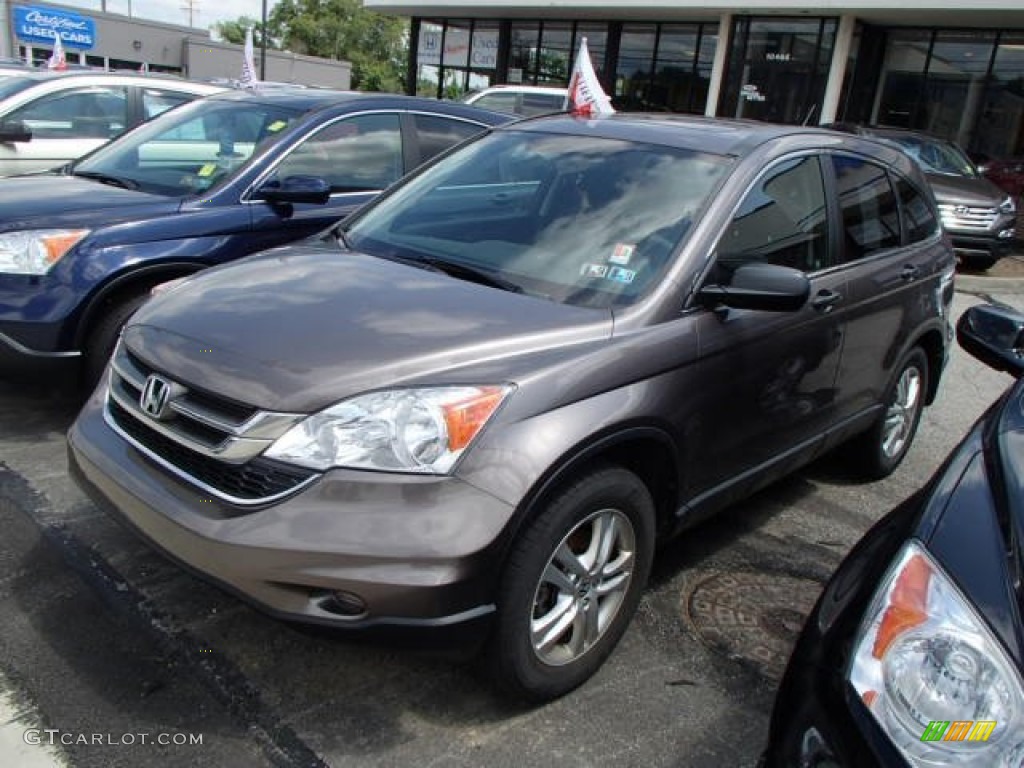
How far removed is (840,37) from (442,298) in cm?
1929

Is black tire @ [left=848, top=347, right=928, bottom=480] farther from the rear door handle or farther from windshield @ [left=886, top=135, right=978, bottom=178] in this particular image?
windshield @ [left=886, top=135, right=978, bottom=178]

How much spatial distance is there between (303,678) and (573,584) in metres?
0.88

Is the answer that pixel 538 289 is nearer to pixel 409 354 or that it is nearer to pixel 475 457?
pixel 409 354

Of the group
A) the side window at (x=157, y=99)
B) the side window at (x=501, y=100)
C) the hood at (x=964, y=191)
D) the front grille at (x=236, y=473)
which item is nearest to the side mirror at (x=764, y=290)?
the front grille at (x=236, y=473)

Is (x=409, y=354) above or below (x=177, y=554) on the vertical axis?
above

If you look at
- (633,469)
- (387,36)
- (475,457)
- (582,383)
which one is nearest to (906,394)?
(633,469)

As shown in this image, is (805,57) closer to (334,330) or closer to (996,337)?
(996,337)

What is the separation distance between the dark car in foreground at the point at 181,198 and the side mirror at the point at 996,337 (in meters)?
3.17

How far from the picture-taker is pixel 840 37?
19.3 metres

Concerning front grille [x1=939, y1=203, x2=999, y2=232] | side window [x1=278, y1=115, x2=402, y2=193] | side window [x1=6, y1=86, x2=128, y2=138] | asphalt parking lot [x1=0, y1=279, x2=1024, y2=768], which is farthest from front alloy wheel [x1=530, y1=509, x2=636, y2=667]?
front grille [x1=939, y1=203, x2=999, y2=232]

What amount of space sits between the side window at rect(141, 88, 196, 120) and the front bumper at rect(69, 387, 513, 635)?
247 inches

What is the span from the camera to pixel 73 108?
753cm

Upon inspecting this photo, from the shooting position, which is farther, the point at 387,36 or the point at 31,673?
the point at 387,36

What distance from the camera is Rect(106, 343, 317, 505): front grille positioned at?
236cm
